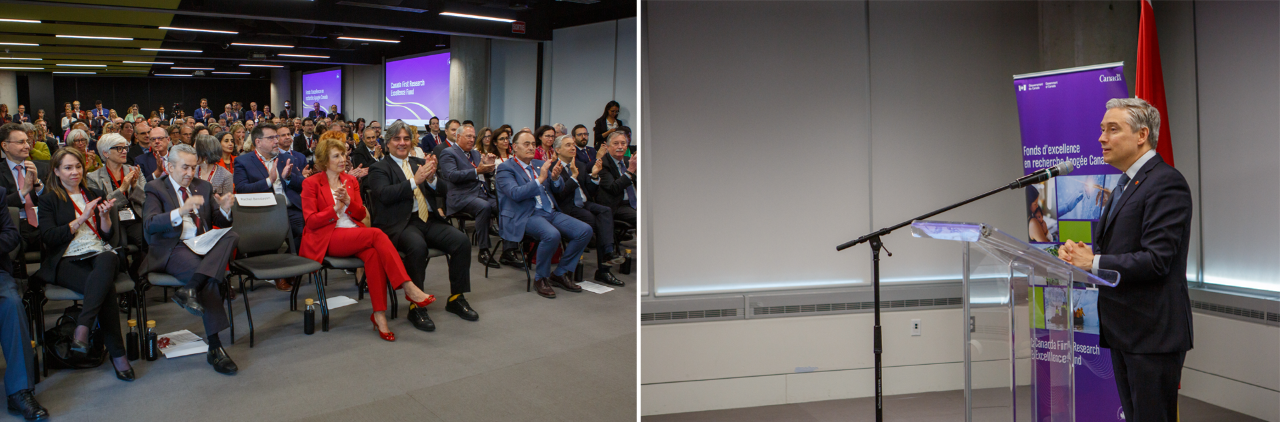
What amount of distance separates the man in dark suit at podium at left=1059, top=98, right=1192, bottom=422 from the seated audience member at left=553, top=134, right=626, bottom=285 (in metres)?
3.13

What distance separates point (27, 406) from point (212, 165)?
4.24 ft

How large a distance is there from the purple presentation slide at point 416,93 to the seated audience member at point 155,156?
3.84 ft

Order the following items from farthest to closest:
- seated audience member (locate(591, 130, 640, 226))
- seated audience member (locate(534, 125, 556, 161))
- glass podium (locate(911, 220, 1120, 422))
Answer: seated audience member (locate(534, 125, 556, 161))
seated audience member (locate(591, 130, 640, 226))
glass podium (locate(911, 220, 1120, 422))

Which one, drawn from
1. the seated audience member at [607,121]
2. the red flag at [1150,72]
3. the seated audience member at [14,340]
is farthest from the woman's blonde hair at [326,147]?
the red flag at [1150,72]

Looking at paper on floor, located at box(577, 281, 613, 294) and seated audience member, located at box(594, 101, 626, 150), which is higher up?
seated audience member, located at box(594, 101, 626, 150)

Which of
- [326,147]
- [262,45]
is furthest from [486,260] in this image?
[262,45]

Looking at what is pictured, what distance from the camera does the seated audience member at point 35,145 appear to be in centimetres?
261

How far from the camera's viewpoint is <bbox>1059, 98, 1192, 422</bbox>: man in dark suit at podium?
80.0 inches

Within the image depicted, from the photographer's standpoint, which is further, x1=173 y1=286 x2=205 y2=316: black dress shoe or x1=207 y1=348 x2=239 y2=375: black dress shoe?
x1=173 y1=286 x2=205 y2=316: black dress shoe

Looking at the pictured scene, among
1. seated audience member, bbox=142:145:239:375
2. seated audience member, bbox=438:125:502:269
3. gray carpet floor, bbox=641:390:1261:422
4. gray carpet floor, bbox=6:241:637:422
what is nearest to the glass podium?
gray carpet floor, bbox=6:241:637:422

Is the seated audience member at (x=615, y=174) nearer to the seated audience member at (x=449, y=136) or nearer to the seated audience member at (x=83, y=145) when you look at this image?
the seated audience member at (x=449, y=136)

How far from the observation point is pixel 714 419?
3.40 meters

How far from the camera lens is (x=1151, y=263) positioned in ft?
6.57

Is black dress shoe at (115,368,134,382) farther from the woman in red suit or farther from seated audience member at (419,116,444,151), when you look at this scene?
seated audience member at (419,116,444,151)
